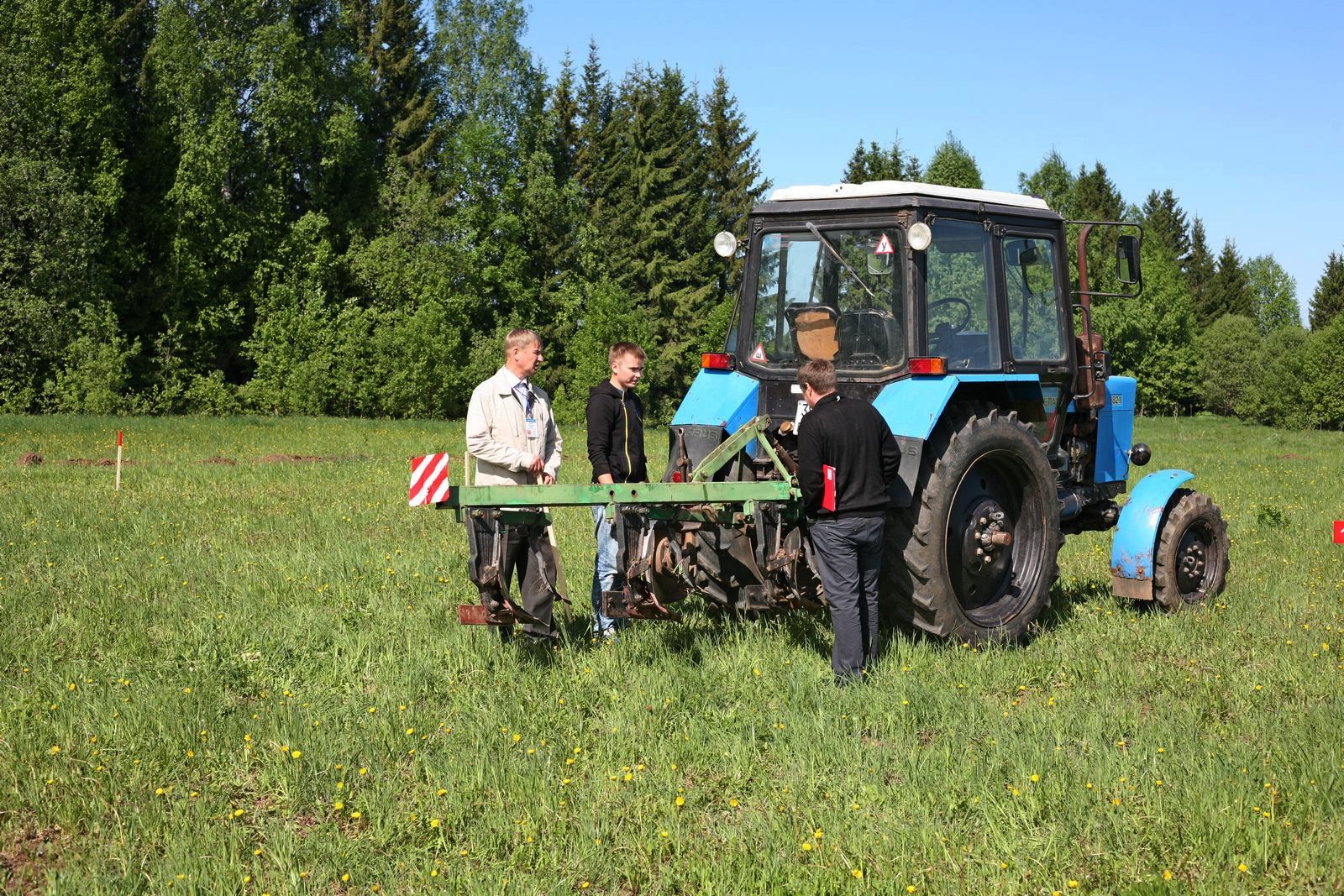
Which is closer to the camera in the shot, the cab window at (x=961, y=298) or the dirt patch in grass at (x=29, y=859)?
the dirt patch in grass at (x=29, y=859)

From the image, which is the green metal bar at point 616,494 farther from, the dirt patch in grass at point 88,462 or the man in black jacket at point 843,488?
the dirt patch in grass at point 88,462

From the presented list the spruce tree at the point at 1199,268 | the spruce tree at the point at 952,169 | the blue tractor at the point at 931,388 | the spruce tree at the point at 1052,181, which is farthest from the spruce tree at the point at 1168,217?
the blue tractor at the point at 931,388

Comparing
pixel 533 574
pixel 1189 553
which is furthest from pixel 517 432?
pixel 1189 553

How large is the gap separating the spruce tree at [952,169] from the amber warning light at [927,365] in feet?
130

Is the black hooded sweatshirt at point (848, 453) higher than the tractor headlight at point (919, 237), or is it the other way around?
the tractor headlight at point (919, 237)

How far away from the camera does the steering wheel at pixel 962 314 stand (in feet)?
23.9

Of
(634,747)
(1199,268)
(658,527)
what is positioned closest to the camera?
(634,747)

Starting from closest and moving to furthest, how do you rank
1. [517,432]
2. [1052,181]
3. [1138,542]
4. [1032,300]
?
[517,432]
[1032,300]
[1138,542]
[1052,181]

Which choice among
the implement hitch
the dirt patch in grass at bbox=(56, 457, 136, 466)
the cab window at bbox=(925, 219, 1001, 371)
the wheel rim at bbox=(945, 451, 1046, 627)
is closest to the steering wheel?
A: the cab window at bbox=(925, 219, 1001, 371)

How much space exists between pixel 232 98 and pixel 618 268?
1472 centimetres

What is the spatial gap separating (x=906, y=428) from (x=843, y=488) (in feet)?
1.91

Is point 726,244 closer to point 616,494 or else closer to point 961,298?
point 961,298

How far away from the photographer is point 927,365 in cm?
696

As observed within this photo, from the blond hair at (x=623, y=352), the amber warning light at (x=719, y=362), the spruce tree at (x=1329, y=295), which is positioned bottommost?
the amber warning light at (x=719, y=362)
